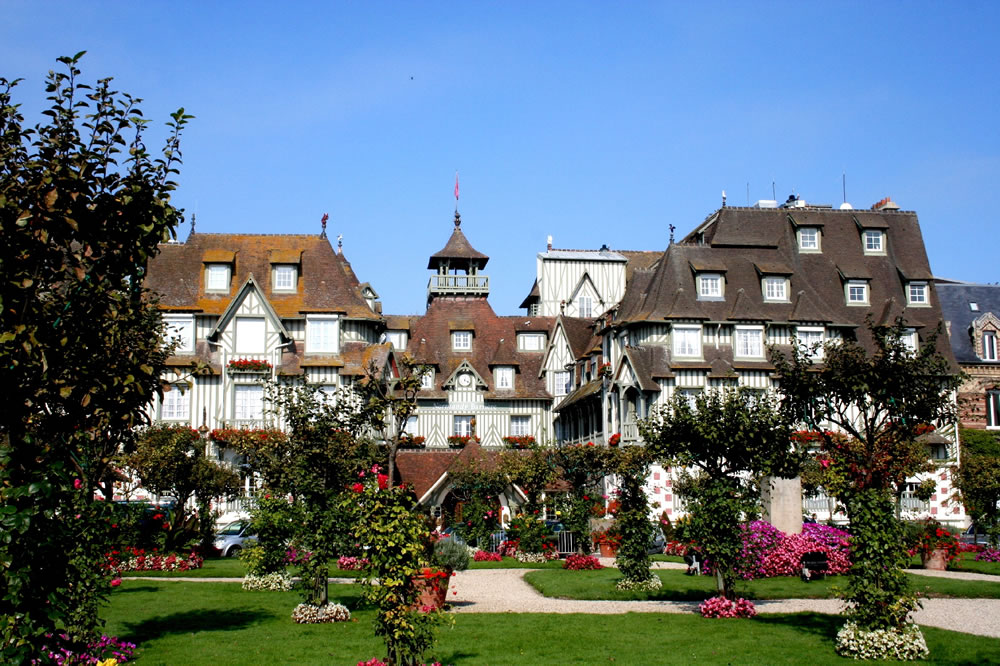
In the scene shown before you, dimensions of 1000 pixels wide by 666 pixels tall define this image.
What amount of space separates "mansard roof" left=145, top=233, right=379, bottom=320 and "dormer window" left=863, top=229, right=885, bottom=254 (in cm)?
2333

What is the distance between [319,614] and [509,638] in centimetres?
386

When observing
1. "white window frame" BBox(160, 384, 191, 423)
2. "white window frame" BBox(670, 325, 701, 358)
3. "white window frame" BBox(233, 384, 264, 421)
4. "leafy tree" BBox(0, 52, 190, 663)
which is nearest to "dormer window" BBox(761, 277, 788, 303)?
"white window frame" BBox(670, 325, 701, 358)

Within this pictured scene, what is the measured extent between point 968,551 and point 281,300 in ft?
92.8

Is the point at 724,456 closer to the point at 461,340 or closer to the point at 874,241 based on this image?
the point at 874,241

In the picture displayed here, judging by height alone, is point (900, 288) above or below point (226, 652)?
above

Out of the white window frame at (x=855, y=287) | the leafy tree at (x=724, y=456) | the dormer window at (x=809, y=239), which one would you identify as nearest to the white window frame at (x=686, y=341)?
the white window frame at (x=855, y=287)

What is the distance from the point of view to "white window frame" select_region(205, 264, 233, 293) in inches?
1598

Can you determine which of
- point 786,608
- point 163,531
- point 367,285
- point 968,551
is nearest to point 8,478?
point 786,608

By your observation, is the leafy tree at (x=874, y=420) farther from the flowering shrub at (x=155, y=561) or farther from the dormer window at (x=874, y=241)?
the dormer window at (x=874, y=241)

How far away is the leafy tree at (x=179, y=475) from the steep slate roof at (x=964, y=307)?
39.1 metres

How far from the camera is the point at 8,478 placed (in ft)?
21.4

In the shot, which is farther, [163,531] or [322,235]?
[322,235]

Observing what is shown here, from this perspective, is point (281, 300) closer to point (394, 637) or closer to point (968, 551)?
point (968, 551)

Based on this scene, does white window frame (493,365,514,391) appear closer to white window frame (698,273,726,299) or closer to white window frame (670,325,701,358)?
white window frame (670,325,701,358)
